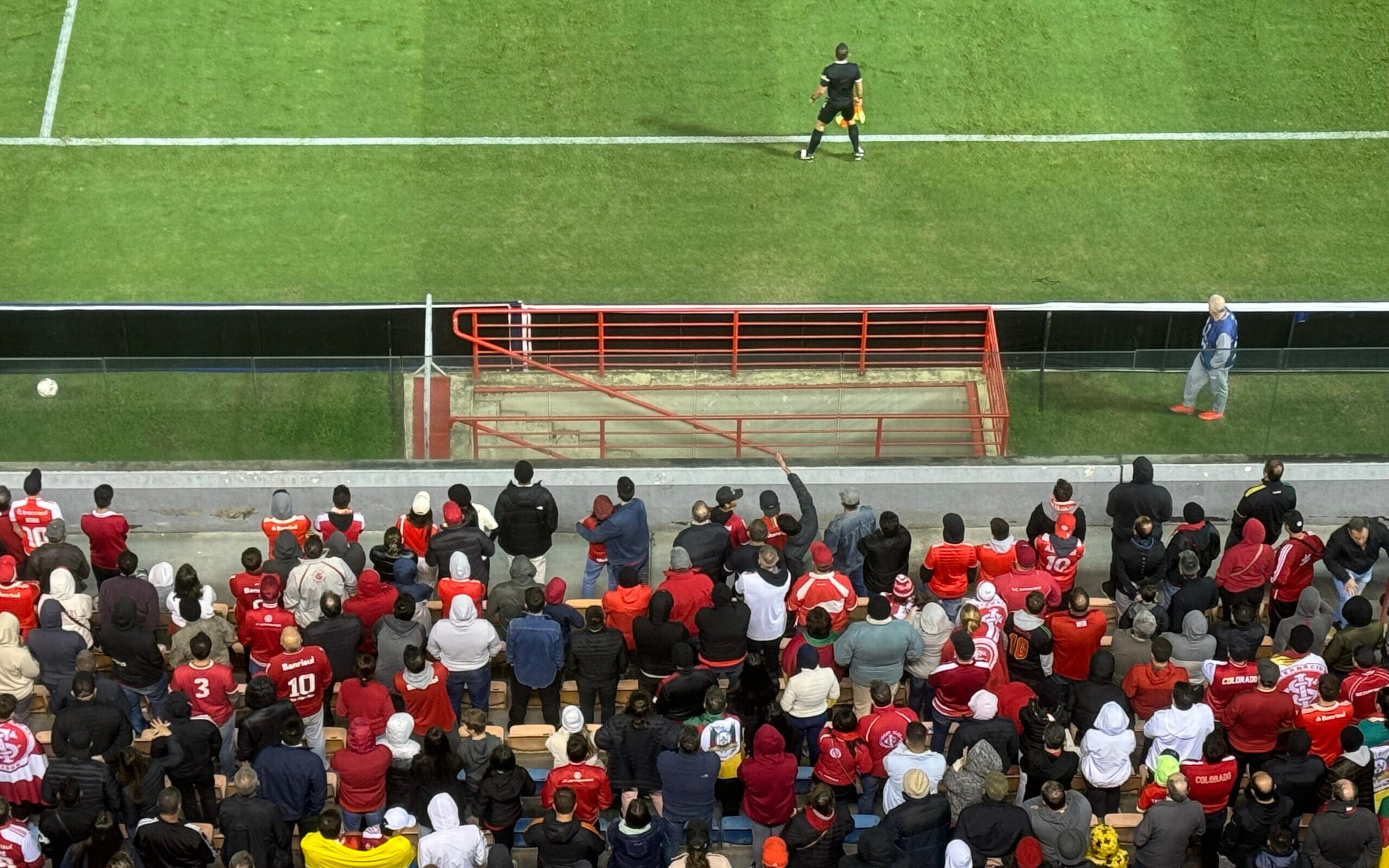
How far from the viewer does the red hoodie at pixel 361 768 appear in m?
12.8

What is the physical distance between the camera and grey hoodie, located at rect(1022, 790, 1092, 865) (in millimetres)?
12398

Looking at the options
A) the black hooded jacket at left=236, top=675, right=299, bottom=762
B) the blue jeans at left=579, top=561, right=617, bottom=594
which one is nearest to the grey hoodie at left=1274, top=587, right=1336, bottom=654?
the blue jeans at left=579, top=561, right=617, bottom=594

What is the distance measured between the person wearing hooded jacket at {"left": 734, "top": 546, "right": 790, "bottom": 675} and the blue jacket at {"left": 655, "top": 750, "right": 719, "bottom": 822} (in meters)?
1.42

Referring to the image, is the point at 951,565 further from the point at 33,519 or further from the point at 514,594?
the point at 33,519

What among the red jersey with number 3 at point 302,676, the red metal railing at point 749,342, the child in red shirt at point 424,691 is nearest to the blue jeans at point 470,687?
the child in red shirt at point 424,691

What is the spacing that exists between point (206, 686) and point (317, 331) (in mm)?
8221

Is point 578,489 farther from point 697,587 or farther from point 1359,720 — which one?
point 1359,720

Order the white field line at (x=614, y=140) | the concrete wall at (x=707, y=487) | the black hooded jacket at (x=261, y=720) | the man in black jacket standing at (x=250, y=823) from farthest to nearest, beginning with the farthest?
the white field line at (x=614, y=140) → the concrete wall at (x=707, y=487) → the black hooded jacket at (x=261, y=720) → the man in black jacket standing at (x=250, y=823)

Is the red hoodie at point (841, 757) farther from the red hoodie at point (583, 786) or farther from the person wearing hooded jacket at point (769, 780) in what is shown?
the red hoodie at point (583, 786)

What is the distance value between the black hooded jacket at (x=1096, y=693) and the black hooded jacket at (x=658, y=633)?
2.72 meters

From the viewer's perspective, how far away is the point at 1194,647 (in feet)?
45.5

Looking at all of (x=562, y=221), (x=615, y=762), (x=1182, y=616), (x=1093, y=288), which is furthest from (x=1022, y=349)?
(x=615, y=762)

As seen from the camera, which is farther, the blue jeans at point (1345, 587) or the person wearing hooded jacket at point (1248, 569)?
the blue jeans at point (1345, 587)

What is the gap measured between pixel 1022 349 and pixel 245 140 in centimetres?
1051
